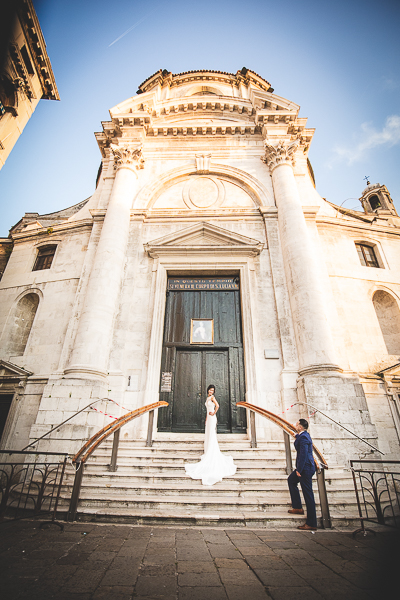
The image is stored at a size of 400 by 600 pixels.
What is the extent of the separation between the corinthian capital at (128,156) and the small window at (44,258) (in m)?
4.66

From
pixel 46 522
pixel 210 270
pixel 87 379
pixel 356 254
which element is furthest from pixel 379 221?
pixel 46 522

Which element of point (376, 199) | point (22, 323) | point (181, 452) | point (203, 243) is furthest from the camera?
point (376, 199)

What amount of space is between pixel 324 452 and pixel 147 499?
411 centimetres

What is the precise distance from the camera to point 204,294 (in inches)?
420

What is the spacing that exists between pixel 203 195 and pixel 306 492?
10.8m

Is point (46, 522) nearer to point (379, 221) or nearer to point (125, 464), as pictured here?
point (125, 464)

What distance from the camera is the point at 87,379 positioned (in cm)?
806

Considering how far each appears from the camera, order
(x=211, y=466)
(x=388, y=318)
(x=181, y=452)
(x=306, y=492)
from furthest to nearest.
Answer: (x=388, y=318), (x=181, y=452), (x=211, y=466), (x=306, y=492)

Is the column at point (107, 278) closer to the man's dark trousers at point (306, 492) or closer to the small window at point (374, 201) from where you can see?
the man's dark trousers at point (306, 492)

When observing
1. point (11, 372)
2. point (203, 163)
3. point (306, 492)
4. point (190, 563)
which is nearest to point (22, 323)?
point (11, 372)

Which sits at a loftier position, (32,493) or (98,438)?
(98,438)

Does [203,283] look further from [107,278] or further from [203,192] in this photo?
[203,192]

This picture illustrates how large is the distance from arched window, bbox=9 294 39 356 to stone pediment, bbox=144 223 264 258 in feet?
17.9

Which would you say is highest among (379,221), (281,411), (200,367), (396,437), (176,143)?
(176,143)
